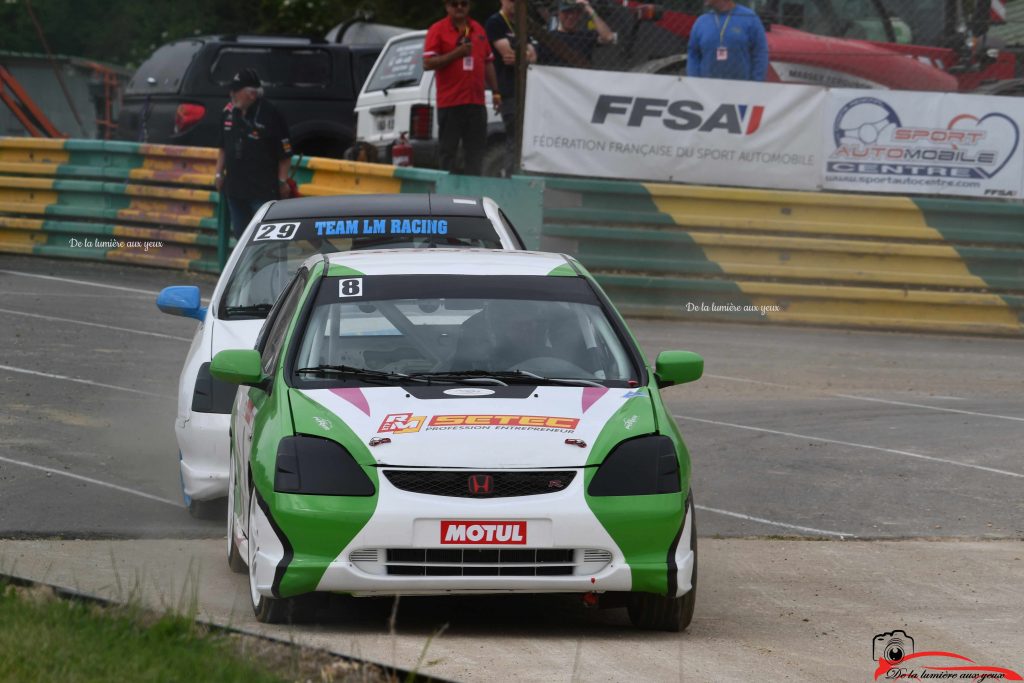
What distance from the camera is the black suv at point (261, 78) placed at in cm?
2089

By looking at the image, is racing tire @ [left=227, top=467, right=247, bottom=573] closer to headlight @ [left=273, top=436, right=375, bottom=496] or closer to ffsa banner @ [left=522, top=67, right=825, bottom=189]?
headlight @ [left=273, top=436, right=375, bottom=496]

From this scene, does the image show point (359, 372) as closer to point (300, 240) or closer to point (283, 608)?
point (283, 608)

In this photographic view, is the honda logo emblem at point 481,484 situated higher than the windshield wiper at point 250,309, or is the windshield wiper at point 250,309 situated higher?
the honda logo emblem at point 481,484

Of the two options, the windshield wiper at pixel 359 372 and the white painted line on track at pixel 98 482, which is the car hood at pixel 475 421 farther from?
the white painted line on track at pixel 98 482

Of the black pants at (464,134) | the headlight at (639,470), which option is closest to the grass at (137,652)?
the headlight at (639,470)

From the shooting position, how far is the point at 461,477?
18.9 ft

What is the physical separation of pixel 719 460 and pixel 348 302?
12.7 ft

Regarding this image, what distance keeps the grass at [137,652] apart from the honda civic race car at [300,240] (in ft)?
9.79

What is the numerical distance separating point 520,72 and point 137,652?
10781 millimetres

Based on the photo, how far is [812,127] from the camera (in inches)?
611

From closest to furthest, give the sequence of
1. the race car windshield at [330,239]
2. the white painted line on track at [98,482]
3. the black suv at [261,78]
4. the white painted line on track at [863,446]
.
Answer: the white painted line on track at [98,482] < the race car windshield at [330,239] < the white painted line on track at [863,446] < the black suv at [261,78]

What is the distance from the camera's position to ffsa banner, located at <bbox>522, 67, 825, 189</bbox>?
15328 mm

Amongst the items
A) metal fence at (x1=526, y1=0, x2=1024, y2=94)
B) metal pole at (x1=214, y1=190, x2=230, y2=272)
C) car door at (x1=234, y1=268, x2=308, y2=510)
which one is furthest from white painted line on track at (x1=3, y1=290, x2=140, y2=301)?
car door at (x1=234, y1=268, x2=308, y2=510)

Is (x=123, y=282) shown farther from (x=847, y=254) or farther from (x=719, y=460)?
(x=719, y=460)
